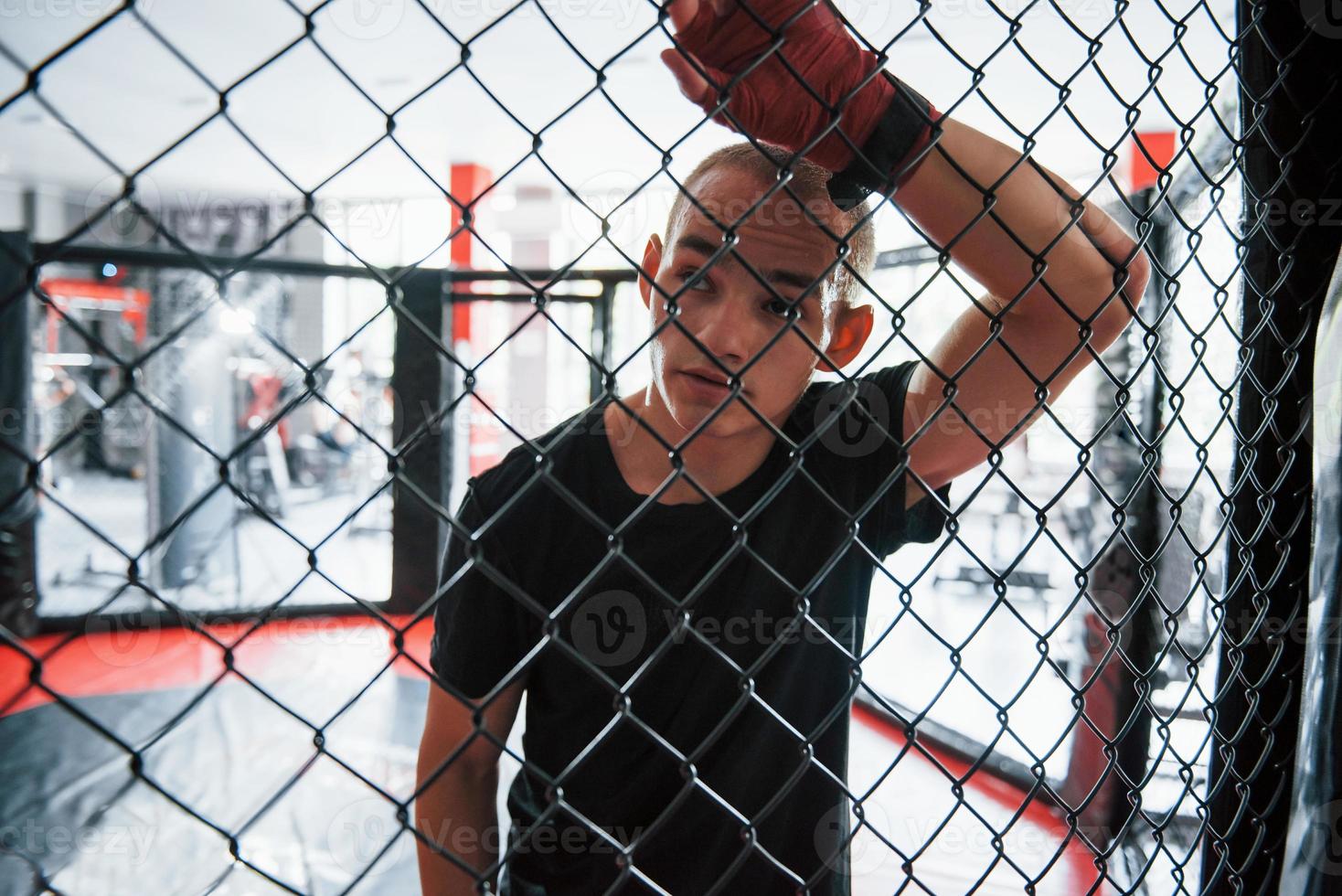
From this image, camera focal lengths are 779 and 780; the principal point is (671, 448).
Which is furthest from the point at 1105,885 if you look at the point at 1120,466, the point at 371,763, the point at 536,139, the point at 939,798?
the point at 536,139

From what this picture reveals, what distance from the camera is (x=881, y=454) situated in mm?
1015

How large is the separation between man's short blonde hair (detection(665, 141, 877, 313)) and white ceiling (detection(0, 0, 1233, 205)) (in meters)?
3.35

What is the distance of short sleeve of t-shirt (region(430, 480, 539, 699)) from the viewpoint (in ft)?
3.02

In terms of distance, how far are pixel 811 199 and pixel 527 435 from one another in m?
4.14

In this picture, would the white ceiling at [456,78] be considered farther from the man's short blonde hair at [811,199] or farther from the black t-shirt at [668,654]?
the black t-shirt at [668,654]

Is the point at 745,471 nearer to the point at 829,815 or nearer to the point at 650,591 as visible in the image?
the point at 650,591

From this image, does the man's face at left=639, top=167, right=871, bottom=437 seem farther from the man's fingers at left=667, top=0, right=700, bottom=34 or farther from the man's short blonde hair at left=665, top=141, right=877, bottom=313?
the man's fingers at left=667, top=0, right=700, bottom=34

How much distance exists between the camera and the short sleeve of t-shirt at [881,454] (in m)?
0.96

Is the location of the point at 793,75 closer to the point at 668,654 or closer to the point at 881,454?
the point at 881,454

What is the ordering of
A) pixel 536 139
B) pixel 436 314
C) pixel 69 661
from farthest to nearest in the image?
pixel 436 314, pixel 69 661, pixel 536 139

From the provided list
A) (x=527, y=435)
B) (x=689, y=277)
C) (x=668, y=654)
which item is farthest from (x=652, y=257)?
(x=527, y=435)

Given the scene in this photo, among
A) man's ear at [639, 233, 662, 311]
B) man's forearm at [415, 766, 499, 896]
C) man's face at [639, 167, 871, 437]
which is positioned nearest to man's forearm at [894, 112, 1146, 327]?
man's face at [639, 167, 871, 437]

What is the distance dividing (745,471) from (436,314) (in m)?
3.85

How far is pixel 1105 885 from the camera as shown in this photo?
2346 mm
